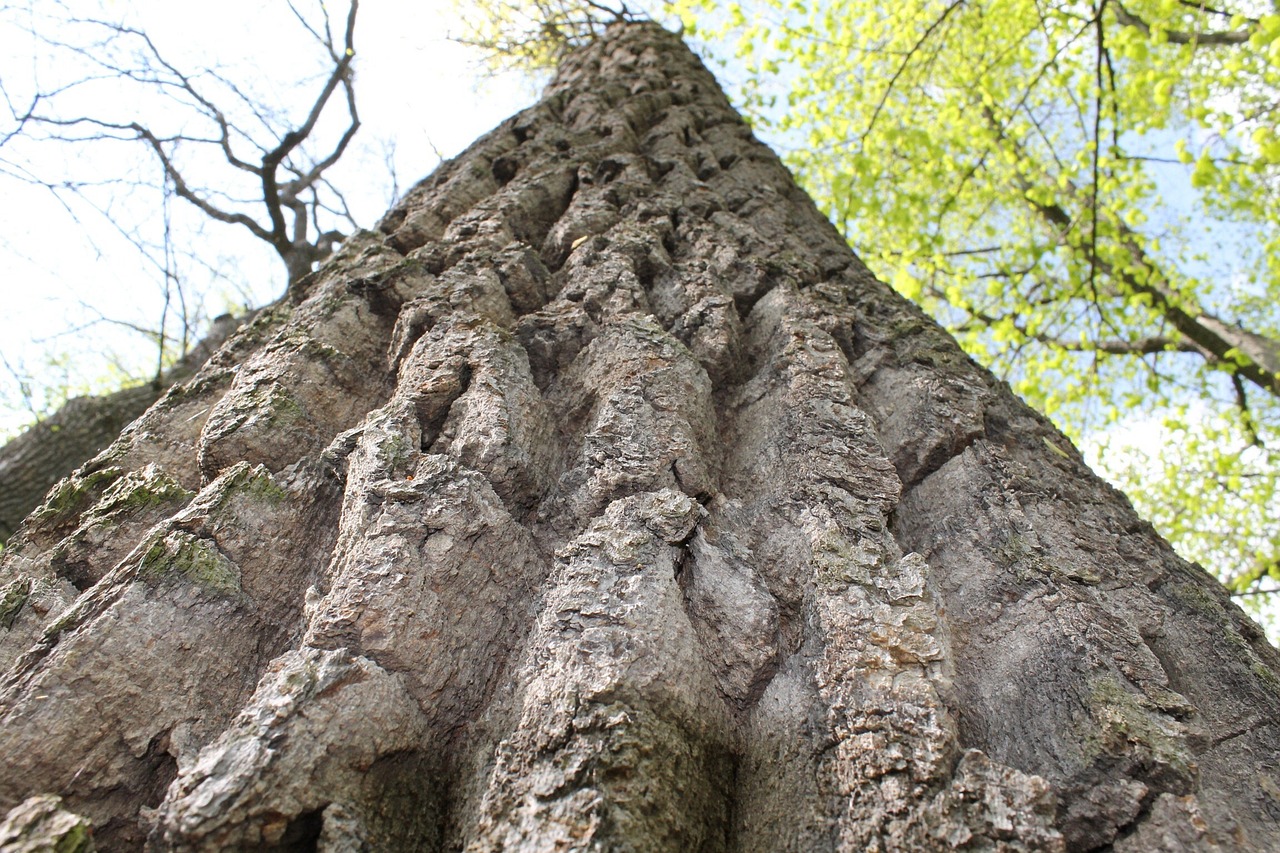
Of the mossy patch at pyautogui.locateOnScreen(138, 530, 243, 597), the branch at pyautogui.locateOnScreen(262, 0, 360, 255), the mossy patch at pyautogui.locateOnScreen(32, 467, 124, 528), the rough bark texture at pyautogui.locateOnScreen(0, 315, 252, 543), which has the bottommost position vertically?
the mossy patch at pyautogui.locateOnScreen(138, 530, 243, 597)

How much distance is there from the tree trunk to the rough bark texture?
11.1 feet

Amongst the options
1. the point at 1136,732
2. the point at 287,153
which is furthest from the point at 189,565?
the point at 287,153

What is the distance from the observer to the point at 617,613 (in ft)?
5.52

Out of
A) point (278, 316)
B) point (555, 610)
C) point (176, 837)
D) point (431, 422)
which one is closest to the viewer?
point (176, 837)

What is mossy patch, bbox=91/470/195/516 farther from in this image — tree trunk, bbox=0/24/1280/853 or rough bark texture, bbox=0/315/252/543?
rough bark texture, bbox=0/315/252/543

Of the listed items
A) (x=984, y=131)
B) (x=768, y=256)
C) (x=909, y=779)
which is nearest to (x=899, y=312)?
(x=768, y=256)

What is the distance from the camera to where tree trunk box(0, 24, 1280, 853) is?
1388 mm

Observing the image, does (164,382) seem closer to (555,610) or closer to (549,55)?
(555,610)

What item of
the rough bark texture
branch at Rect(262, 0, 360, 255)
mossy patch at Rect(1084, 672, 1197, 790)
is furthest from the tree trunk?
branch at Rect(262, 0, 360, 255)

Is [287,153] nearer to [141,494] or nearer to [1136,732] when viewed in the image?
[141,494]

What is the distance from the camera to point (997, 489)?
86.4 inches

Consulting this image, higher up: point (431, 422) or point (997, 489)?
point (997, 489)

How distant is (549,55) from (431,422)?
30.3ft

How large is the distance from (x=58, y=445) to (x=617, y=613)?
5733 millimetres
